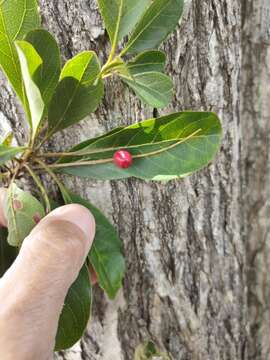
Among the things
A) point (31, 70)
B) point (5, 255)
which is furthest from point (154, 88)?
point (5, 255)

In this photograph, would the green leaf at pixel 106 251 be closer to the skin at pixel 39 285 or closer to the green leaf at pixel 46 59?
the skin at pixel 39 285

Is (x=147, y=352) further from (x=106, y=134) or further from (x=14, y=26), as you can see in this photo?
(x=14, y=26)

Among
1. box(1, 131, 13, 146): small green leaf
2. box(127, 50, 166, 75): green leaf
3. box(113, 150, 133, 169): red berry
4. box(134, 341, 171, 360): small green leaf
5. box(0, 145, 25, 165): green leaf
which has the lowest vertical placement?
box(134, 341, 171, 360): small green leaf

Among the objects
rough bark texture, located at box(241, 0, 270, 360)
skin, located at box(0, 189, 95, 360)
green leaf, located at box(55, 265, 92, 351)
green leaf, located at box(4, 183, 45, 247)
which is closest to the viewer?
skin, located at box(0, 189, 95, 360)

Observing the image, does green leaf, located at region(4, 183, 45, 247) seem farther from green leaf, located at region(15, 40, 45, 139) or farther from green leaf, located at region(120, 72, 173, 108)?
green leaf, located at region(120, 72, 173, 108)

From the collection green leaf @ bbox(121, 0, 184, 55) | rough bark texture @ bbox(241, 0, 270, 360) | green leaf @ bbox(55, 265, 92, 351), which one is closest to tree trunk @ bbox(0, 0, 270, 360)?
rough bark texture @ bbox(241, 0, 270, 360)

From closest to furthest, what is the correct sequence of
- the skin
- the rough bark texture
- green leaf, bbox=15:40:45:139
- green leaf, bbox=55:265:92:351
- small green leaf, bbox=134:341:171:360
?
green leaf, bbox=15:40:45:139 < the skin < green leaf, bbox=55:265:92:351 < small green leaf, bbox=134:341:171:360 < the rough bark texture
